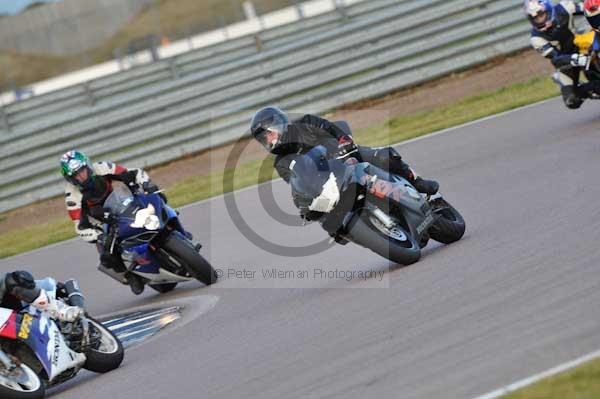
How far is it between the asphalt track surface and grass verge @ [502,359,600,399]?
192mm

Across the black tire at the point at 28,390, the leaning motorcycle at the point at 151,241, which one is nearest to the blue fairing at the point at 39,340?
the black tire at the point at 28,390

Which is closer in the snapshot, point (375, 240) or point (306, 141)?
point (375, 240)

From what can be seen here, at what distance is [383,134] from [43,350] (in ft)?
37.6

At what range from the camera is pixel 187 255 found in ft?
33.7

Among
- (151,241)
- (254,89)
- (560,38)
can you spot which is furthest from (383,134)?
(151,241)

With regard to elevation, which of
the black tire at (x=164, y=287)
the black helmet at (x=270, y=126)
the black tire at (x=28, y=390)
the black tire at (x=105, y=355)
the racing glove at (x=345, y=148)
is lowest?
the black tire at (x=164, y=287)

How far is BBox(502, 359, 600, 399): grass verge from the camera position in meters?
4.83

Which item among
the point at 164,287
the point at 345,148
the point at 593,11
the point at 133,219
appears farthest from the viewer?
the point at 593,11

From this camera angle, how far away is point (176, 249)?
1027cm

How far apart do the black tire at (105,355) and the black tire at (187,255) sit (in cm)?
232

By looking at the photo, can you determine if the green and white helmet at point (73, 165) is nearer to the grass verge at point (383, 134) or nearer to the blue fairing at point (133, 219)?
the blue fairing at point (133, 219)

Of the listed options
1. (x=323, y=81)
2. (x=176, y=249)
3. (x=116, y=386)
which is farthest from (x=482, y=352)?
(x=323, y=81)

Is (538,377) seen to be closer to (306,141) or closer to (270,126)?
(270,126)

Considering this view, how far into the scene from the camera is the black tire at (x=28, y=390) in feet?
22.6
